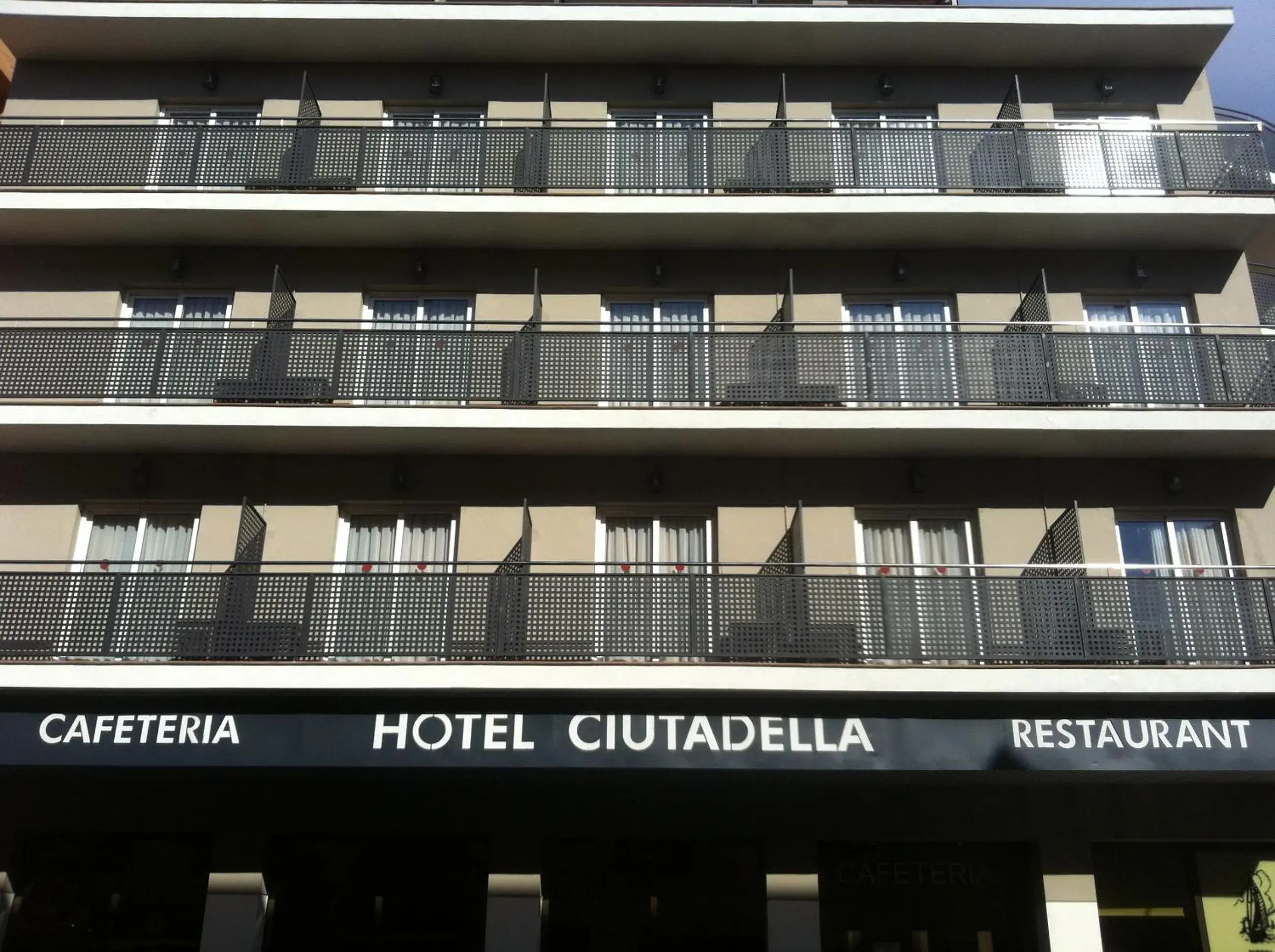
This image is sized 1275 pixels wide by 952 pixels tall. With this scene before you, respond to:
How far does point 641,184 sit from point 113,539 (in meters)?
8.28

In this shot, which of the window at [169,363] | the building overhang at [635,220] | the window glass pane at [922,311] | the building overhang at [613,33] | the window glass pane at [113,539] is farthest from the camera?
the building overhang at [613,33]

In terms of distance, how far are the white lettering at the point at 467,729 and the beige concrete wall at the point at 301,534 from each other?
10.2 ft

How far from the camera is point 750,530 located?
49.9 ft

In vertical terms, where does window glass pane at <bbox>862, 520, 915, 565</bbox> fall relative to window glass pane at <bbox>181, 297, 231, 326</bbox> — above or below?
below

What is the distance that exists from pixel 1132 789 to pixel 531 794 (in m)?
6.81

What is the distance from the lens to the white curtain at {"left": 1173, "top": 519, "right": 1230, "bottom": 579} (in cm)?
1533

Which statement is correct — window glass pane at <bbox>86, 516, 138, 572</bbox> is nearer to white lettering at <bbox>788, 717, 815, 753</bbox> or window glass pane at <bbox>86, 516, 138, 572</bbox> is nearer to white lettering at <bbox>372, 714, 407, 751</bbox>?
white lettering at <bbox>372, 714, 407, 751</bbox>

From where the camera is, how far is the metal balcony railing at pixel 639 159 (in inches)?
645

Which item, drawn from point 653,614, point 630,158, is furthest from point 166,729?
point 630,158

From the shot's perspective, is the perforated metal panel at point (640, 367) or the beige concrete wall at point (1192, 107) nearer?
the perforated metal panel at point (640, 367)

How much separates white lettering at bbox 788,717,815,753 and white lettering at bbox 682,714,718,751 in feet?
2.62

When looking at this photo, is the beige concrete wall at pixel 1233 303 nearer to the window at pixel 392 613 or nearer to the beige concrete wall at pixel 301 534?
the window at pixel 392 613

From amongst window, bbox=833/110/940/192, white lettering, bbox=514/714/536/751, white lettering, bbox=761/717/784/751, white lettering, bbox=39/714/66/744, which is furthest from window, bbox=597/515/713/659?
window, bbox=833/110/940/192

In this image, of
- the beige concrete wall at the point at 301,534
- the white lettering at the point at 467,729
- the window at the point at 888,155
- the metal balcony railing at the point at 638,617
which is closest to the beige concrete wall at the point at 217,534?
the beige concrete wall at the point at 301,534
